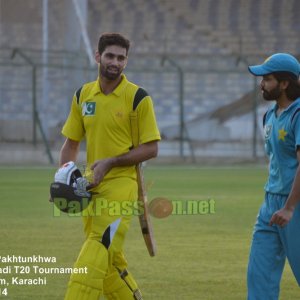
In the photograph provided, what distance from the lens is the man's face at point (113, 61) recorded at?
27.9 ft

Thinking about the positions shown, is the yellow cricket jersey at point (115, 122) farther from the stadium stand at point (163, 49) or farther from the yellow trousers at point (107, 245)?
the stadium stand at point (163, 49)

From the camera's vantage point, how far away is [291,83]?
7.93m

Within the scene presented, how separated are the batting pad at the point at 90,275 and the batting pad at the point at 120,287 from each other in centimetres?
37

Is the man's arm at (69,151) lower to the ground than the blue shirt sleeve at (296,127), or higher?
lower

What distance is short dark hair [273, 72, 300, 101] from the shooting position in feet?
26.0

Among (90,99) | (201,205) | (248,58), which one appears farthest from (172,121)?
(90,99)

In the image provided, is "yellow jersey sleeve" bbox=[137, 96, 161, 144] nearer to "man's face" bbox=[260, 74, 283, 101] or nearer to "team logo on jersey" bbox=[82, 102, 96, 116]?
"team logo on jersey" bbox=[82, 102, 96, 116]

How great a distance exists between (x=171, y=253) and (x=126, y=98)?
195 inches

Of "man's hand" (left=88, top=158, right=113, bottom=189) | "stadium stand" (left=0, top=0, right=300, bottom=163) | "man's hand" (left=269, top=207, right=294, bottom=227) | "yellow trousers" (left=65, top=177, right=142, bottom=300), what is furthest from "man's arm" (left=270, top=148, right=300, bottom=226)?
"stadium stand" (left=0, top=0, right=300, bottom=163)

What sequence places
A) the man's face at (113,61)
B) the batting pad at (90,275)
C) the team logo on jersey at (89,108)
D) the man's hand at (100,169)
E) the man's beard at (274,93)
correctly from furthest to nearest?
the team logo on jersey at (89,108) < the man's face at (113,61) < the man's hand at (100,169) < the batting pad at (90,275) < the man's beard at (274,93)

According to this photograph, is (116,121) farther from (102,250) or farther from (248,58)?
(248,58)

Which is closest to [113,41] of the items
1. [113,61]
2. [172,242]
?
[113,61]

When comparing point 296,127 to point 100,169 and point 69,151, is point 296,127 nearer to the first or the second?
point 100,169

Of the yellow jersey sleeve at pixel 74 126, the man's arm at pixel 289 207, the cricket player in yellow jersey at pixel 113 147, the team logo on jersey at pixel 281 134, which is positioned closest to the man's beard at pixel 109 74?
the cricket player in yellow jersey at pixel 113 147
